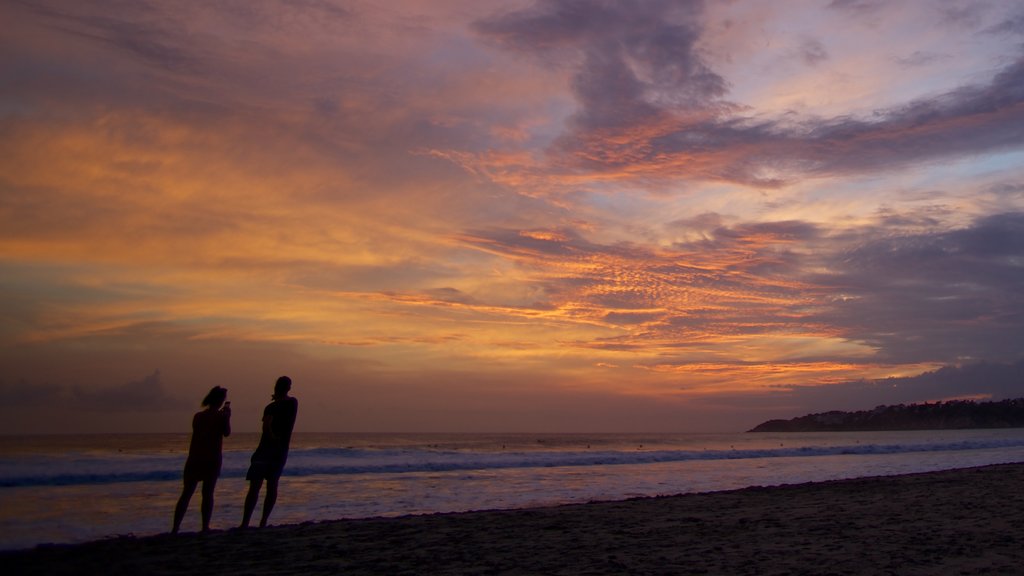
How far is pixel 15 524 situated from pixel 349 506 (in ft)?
19.3

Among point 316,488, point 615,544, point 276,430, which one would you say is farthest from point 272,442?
point 316,488

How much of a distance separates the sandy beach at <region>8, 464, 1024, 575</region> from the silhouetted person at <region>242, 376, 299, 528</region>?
526 millimetres

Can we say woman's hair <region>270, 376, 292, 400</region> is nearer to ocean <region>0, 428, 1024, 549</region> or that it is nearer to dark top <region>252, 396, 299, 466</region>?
dark top <region>252, 396, 299, 466</region>

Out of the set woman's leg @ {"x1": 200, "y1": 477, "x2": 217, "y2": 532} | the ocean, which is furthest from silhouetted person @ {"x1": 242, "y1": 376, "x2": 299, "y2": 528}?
the ocean

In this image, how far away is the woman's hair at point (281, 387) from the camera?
1048 centimetres

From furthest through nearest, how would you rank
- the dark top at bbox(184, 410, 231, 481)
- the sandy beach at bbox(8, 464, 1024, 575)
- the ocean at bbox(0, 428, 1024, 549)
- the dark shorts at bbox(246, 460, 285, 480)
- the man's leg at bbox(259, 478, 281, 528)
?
the ocean at bbox(0, 428, 1024, 549) → the man's leg at bbox(259, 478, 281, 528) → the dark shorts at bbox(246, 460, 285, 480) → the dark top at bbox(184, 410, 231, 481) → the sandy beach at bbox(8, 464, 1024, 575)

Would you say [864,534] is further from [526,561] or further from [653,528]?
[526,561]

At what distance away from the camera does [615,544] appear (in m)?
8.81

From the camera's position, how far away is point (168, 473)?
24.7m

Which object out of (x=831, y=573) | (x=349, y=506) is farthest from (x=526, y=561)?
(x=349, y=506)

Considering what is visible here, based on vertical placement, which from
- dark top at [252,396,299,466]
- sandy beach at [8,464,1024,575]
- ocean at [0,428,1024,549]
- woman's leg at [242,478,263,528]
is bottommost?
ocean at [0,428,1024,549]

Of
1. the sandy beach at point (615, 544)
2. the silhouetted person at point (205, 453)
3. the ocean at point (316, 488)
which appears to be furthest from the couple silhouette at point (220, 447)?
the ocean at point (316, 488)

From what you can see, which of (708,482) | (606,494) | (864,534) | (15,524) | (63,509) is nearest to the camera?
(864,534)

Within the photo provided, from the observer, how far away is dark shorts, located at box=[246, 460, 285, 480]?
1038 cm
